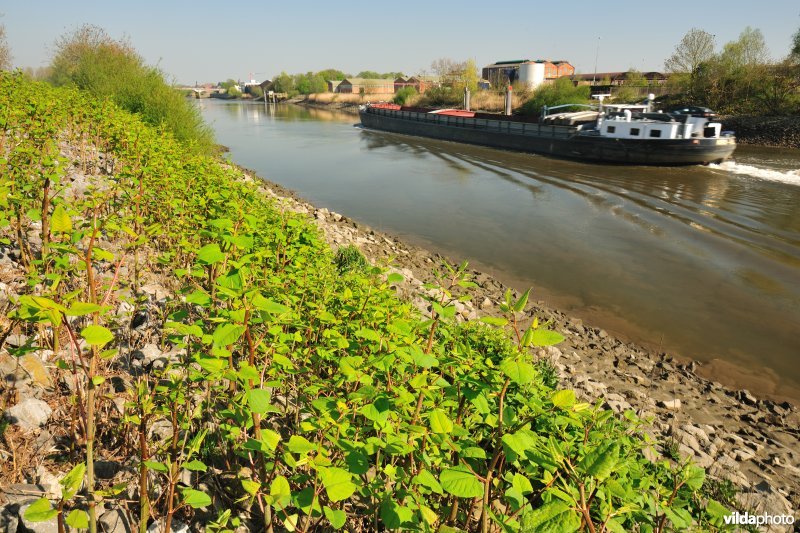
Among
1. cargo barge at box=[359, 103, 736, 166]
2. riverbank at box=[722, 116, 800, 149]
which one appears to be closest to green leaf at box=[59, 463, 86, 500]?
cargo barge at box=[359, 103, 736, 166]

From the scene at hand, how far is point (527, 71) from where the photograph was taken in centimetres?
7694

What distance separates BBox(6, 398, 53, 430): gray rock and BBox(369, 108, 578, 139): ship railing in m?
31.8

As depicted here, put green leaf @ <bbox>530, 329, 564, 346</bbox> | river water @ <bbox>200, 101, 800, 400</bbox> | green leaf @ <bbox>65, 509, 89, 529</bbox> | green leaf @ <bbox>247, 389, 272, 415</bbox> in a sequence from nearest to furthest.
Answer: green leaf @ <bbox>65, 509, 89, 529</bbox>, green leaf @ <bbox>247, 389, 272, 415</bbox>, green leaf @ <bbox>530, 329, 564, 346</bbox>, river water @ <bbox>200, 101, 800, 400</bbox>

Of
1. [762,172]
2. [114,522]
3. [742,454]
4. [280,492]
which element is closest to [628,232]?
[742,454]

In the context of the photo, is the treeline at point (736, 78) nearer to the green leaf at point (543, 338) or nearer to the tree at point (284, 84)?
the green leaf at point (543, 338)

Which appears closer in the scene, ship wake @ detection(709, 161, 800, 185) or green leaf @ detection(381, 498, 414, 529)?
green leaf @ detection(381, 498, 414, 529)

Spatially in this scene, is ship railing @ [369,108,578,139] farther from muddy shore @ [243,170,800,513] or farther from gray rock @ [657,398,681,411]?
gray rock @ [657,398,681,411]

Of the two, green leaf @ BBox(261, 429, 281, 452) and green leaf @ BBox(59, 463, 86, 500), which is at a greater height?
green leaf @ BBox(59, 463, 86, 500)

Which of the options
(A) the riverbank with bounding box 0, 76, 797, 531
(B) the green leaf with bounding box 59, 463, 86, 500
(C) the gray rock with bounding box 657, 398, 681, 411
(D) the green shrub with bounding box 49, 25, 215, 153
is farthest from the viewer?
(D) the green shrub with bounding box 49, 25, 215, 153

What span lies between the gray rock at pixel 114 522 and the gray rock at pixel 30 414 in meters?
0.85

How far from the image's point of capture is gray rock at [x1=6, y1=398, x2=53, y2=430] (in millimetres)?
2729

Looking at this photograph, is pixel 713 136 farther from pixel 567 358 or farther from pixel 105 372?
pixel 105 372

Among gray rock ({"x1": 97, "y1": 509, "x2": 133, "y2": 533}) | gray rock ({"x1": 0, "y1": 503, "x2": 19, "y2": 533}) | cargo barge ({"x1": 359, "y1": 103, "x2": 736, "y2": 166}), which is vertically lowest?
gray rock ({"x1": 97, "y1": 509, "x2": 133, "y2": 533})

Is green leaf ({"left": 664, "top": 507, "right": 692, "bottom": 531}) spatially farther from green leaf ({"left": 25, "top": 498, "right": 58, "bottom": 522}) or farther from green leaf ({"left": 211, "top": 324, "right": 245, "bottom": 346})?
green leaf ({"left": 25, "top": 498, "right": 58, "bottom": 522})
